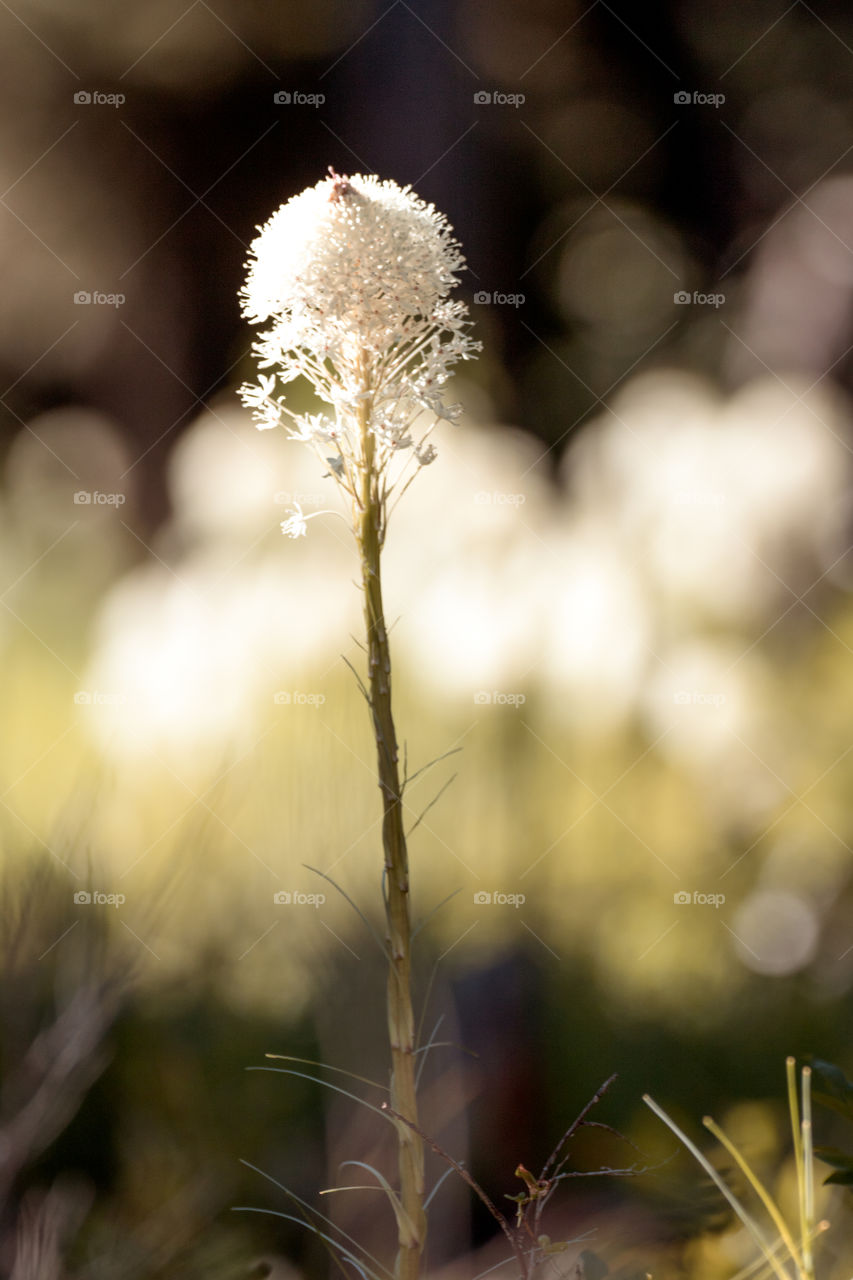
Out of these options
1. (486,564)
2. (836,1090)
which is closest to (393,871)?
(486,564)

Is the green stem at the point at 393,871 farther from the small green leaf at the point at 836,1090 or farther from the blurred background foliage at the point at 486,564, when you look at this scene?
the small green leaf at the point at 836,1090

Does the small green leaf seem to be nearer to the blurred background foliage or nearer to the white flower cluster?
the blurred background foliage

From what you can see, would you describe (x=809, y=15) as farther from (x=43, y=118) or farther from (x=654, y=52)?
(x=43, y=118)

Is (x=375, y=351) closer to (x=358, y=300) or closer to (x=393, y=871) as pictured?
(x=358, y=300)

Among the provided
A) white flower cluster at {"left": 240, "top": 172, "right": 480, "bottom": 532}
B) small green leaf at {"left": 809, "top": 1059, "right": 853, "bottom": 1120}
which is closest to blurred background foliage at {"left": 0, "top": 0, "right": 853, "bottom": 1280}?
small green leaf at {"left": 809, "top": 1059, "right": 853, "bottom": 1120}

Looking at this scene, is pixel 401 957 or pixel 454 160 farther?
pixel 454 160

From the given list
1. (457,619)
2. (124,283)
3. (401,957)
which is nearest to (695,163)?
(457,619)

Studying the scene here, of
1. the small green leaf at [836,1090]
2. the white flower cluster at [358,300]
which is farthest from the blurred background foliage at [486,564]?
the white flower cluster at [358,300]
